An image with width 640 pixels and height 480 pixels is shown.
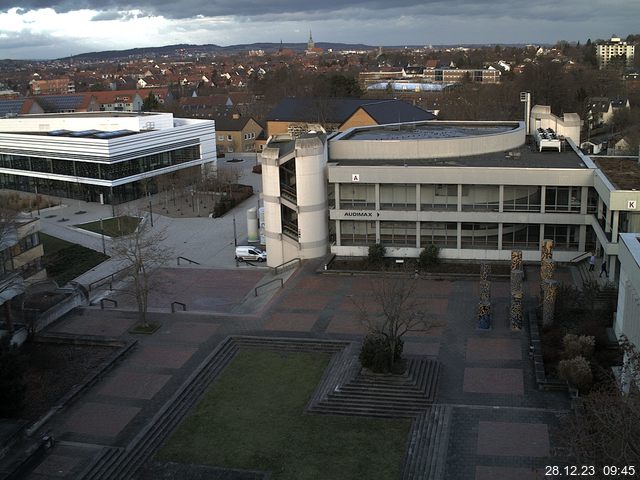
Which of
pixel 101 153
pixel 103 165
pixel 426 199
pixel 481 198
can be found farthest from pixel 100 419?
pixel 103 165

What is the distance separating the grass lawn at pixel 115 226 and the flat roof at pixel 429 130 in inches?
694

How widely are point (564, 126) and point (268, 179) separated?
2096cm

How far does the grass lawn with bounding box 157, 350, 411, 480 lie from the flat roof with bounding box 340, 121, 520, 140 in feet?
70.9

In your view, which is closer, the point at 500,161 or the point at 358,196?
the point at 358,196

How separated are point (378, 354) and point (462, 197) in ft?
49.3

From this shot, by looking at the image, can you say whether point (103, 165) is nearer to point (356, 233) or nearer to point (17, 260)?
point (17, 260)

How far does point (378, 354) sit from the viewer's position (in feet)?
80.3

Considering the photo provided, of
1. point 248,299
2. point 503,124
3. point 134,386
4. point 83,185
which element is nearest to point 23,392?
point 134,386

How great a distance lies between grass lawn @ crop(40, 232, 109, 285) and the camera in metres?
40.9

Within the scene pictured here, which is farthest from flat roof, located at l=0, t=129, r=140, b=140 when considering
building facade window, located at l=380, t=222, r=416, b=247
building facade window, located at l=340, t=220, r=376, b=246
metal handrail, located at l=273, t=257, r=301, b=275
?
building facade window, located at l=380, t=222, r=416, b=247

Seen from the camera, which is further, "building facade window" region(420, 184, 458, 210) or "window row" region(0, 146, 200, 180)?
"window row" region(0, 146, 200, 180)

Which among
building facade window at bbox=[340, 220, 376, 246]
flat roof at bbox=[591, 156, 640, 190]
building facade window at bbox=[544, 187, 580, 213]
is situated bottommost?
building facade window at bbox=[340, 220, 376, 246]

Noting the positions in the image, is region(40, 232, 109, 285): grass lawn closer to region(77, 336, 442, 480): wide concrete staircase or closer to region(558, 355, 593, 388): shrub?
region(77, 336, 442, 480): wide concrete staircase

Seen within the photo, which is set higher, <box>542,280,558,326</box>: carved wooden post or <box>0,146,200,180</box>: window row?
<box>0,146,200,180</box>: window row
